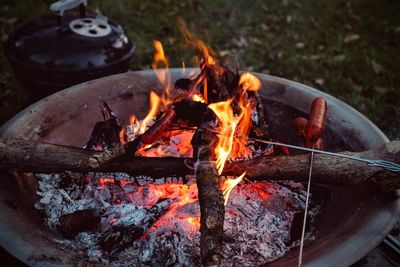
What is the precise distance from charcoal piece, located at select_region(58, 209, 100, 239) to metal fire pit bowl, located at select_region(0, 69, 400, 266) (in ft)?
0.29

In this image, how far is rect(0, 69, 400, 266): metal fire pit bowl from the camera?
1.73m

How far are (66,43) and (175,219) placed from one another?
5.57ft

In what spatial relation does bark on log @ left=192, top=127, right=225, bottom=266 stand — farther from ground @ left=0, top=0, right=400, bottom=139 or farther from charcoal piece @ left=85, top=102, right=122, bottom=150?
ground @ left=0, top=0, right=400, bottom=139

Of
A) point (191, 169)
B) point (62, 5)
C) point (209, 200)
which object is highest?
point (62, 5)

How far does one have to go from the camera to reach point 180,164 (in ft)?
7.08

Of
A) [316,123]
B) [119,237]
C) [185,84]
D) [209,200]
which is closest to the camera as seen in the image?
[209,200]

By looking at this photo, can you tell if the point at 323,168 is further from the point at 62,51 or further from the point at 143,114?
the point at 62,51

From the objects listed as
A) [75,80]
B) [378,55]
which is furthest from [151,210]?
[378,55]

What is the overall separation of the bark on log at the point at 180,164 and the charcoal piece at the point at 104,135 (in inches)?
20.0

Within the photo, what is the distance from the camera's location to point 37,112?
2502 millimetres

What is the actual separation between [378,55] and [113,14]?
378 centimetres

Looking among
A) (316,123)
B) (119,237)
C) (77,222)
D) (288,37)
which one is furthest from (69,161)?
(288,37)

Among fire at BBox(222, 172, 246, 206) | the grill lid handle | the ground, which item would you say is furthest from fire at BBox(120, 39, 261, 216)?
the ground

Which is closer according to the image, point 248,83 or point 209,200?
point 209,200
